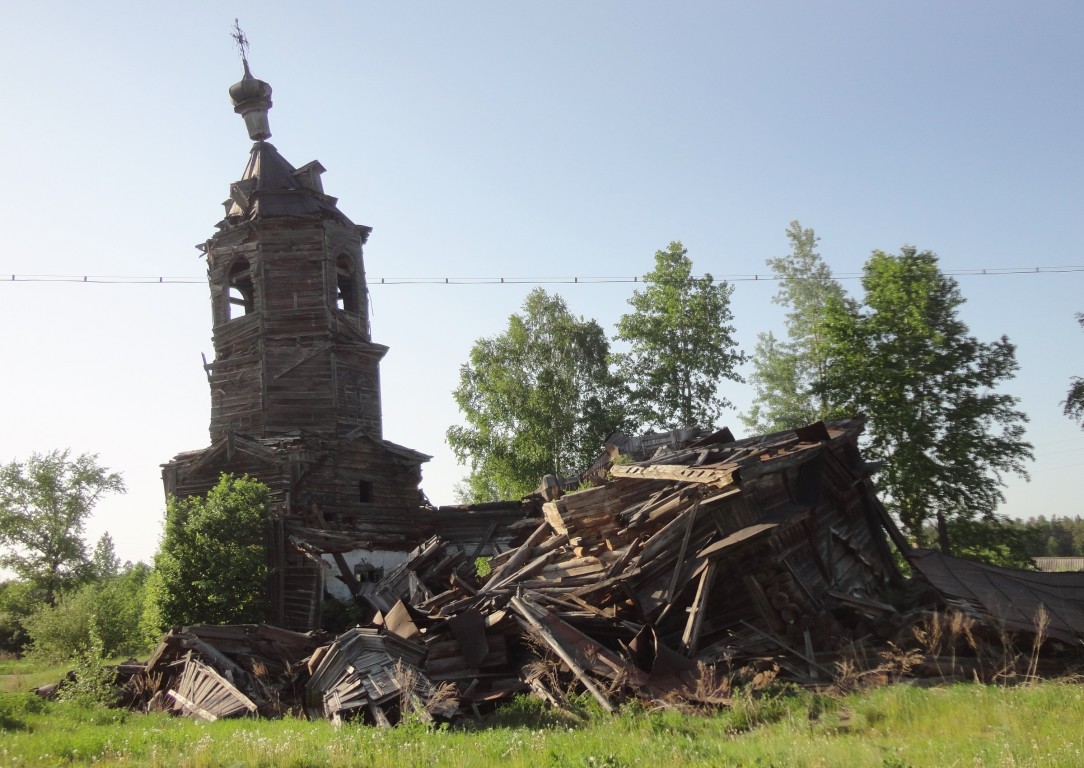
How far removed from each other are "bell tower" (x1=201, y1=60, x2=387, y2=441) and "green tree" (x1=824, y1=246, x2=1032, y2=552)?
15.2m

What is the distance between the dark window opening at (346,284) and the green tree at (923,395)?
15513 millimetres

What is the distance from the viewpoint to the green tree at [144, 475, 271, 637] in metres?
20.2

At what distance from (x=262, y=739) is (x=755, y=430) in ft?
117

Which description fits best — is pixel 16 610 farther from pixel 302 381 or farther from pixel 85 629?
pixel 302 381

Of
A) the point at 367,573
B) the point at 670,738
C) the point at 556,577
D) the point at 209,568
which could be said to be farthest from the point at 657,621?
the point at 367,573

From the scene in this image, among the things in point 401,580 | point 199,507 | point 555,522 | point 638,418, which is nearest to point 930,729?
point 555,522

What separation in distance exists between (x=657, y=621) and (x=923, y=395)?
16.8m

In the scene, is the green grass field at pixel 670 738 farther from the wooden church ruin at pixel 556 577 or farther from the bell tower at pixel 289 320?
the bell tower at pixel 289 320

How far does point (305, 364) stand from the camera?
26922 millimetres

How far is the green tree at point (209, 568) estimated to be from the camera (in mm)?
20219

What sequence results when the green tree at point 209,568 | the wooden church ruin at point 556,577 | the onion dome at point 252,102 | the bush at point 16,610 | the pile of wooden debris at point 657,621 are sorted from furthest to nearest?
the bush at point 16,610 < the onion dome at point 252,102 < the green tree at point 209,568 < the wooden church ruin at point 556,577 < the pile of wooden debris at point 657,621

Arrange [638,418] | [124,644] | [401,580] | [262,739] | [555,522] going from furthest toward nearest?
[638,418] → [124,644] → [401,580] → [555,522] → [262,739]

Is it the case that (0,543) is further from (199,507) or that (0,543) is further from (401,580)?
(401,580)

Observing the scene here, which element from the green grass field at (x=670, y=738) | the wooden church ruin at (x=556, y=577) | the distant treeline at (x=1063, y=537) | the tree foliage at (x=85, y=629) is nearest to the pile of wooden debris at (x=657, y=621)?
the wooden church ruin at (x=556, y=577)
